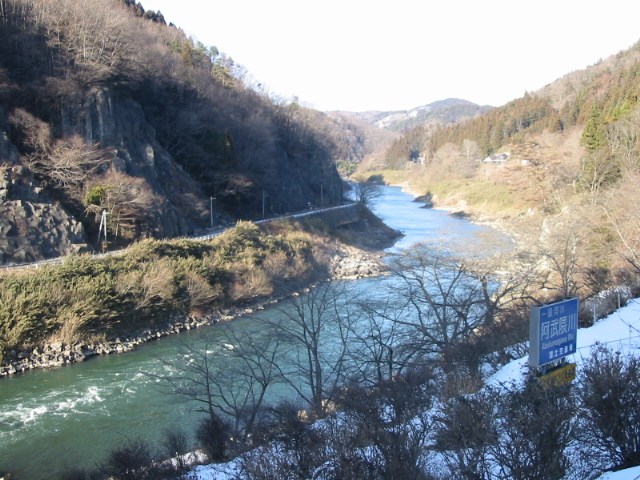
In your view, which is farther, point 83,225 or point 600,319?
point 83,225

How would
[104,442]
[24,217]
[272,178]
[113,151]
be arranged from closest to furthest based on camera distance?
1. [104,442]
2. [24,217]
3. [113,151]
4. [272,178]

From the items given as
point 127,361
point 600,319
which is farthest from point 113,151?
point 600,319

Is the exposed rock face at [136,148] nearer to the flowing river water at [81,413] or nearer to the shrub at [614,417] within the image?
the flowing river water at [81,413]

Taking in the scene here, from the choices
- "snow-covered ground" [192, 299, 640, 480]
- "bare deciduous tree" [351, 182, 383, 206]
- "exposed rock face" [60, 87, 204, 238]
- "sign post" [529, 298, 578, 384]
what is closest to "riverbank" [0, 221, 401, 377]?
"exposed rock face" [60, 87, 204, 238]

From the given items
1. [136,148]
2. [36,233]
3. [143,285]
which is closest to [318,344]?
[143,285]

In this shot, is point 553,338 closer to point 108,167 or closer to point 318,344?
point 318,344

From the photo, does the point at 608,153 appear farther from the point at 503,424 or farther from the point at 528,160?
the point at 503,424

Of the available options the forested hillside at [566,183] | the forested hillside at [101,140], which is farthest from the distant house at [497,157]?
the forested hillside at [101,140]

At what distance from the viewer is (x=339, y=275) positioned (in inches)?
1081

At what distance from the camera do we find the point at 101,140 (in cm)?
2592

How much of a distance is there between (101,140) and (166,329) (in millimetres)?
12195

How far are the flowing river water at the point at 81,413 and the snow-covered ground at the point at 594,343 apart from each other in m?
4.64

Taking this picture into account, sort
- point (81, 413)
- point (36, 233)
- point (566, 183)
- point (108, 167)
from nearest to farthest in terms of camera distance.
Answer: point (81, 413) < point (36, 233) < point (108, 167) < point (566, 183)

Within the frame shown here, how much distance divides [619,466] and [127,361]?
1417cm
